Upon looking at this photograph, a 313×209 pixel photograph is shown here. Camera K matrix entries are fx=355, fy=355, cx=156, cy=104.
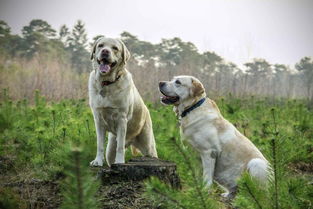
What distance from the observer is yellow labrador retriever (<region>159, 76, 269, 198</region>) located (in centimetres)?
374

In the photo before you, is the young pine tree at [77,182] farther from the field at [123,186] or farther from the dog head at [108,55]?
the dog head at [108,55]

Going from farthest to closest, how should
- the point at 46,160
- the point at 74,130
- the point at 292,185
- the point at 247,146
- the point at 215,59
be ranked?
the point at 215,59
the point at 74,130
the point at 46,160
the point at 247,146
the point at 292,185

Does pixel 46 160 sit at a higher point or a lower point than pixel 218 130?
lower

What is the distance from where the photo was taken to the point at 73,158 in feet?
3.11

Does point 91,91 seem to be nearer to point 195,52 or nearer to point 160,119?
point 160,119

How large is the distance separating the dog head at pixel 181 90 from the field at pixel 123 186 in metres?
0.38

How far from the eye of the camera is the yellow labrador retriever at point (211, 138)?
3740 millimetres

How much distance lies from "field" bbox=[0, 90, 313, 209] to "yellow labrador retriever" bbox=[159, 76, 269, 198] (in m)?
0.20

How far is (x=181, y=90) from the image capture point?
4.18 metres

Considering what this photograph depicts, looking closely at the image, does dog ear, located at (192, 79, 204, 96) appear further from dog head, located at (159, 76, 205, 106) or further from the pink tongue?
the pink tongue

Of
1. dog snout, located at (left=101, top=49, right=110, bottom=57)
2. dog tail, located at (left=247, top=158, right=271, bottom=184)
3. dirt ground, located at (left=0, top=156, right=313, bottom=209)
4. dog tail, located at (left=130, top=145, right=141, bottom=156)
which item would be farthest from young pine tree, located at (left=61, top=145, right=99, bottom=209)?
dog tail, located at (left=130, top=145, right=141, bottom=156)

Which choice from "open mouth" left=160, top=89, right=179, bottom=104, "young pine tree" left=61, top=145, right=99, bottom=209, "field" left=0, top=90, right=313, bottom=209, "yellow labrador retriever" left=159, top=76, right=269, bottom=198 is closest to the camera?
"young pine tree" left=61, top=145, right=99, bottom=209

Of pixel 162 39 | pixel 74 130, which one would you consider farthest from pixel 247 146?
pixel 162 39

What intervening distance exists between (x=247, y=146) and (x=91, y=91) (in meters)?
1.80
